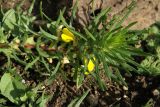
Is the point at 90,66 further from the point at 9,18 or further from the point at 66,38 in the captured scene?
the point at 9,18

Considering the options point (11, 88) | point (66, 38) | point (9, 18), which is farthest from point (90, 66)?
point (9, 18)

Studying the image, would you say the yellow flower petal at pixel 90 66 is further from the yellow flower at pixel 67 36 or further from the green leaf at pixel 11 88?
the green leaf at pixel 11 88

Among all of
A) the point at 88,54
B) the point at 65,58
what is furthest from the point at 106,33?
the point at 65,58

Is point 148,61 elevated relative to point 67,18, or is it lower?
lower

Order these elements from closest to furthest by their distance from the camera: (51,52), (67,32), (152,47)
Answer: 1. (67,32)
2. (51,52)
3. (152,47)

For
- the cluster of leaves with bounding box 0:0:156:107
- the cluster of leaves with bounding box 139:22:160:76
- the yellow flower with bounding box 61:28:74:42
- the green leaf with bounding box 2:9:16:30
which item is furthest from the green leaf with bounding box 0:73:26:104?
the cluster of leaves with bounding box 139:22:160:76

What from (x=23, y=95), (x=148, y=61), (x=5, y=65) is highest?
(x=5, y=65)

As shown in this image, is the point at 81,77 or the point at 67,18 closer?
the point at 81,77

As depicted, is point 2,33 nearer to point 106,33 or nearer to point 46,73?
point 46,73
